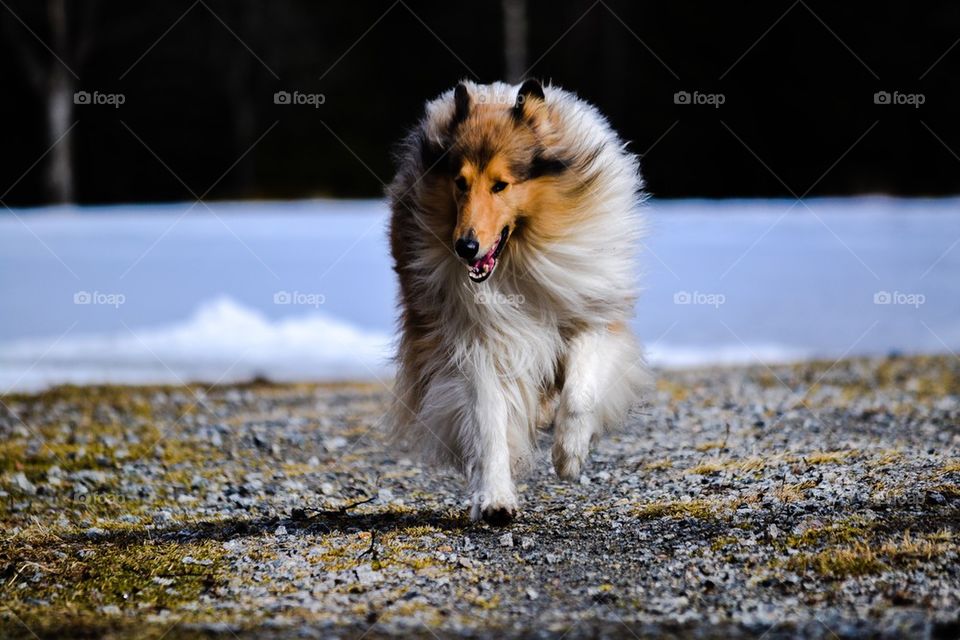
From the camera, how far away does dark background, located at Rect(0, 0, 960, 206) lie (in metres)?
13.0

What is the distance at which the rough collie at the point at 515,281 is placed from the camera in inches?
177

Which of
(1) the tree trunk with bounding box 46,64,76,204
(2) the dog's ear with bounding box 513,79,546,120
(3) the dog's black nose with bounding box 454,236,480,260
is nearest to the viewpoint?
(3) the dog's black nose with bounding box 454,236,480,260

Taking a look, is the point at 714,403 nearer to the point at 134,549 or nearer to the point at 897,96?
the point at 134,549

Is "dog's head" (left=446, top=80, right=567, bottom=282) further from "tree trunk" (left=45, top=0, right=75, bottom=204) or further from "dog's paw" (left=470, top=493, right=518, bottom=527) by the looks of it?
Answer: "tree trunk" (left=45, top=0, right=75, bottom=204)

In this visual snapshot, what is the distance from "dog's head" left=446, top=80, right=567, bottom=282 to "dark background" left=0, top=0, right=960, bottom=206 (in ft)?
28.6

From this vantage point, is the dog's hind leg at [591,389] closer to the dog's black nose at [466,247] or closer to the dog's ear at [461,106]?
the dog's black nose at [466,247]

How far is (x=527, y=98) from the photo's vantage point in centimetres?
463

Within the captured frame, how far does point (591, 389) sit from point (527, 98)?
1.29 m

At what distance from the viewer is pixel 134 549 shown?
14.2ft

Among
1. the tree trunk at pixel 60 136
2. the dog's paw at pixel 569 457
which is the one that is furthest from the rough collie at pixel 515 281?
the tree trunk at pixel 60 136

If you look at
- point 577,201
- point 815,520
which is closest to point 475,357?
point 577,201

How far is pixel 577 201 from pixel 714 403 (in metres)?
2.92

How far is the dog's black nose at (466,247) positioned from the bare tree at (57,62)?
12073 millimetres

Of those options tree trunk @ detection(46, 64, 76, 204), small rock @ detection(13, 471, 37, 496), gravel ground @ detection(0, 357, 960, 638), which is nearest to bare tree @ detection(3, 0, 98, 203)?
tree trunk @ detection(46, 64, 76, 204)
